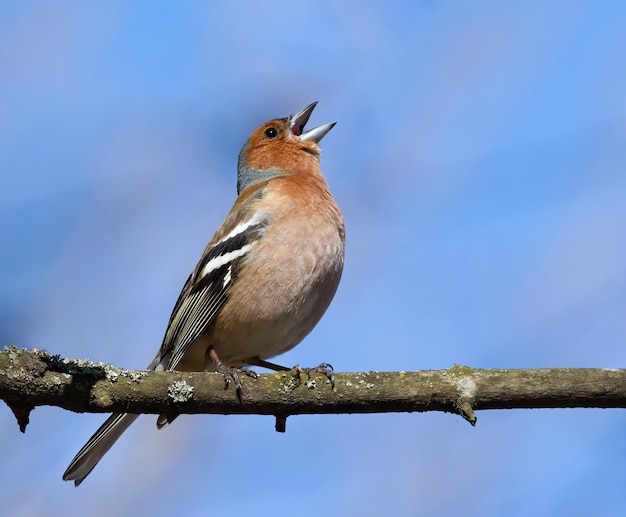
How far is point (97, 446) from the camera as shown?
509 centimetres

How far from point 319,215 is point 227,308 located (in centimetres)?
104

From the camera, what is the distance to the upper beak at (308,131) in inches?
296

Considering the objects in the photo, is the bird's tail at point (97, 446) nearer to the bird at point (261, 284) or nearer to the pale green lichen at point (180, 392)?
the bird at point (261, 284)

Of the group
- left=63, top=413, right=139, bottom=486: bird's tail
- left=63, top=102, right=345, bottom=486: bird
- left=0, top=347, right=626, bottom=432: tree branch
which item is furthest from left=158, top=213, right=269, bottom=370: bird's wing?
left=0, top=347, right=626, bottom=432: tree branch

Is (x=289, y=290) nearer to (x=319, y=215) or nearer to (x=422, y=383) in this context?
(x=319, y=215)

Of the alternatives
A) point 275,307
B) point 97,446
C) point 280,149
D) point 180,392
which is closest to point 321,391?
point 180,392

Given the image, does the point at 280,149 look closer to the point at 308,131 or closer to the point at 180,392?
the point at 308,131

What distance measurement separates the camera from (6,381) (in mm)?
3613

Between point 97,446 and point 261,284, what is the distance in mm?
1616

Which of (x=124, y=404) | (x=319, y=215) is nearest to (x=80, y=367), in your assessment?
(x=124, y=404)

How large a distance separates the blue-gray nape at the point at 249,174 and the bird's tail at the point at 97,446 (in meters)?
2.93

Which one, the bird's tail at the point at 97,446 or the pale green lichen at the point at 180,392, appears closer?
the pale green lichen at the point at 180,392

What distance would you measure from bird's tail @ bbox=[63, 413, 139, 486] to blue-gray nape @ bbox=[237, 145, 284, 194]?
2.93 metres

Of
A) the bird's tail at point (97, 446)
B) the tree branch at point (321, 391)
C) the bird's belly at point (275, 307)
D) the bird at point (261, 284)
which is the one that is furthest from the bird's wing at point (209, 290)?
the tree branch at point (321, 391)
